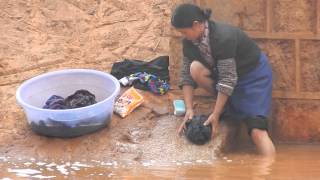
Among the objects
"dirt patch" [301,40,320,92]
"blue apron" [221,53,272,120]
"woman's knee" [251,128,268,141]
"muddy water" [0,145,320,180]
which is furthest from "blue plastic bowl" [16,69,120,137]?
"dirt patch" [301,40,320,92]

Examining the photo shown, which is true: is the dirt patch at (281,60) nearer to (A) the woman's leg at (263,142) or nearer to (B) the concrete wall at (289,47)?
(B) the concrete wall at (289,47)

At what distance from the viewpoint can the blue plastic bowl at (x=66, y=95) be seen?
5230mm

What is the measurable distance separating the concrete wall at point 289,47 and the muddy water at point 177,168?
453 millimetres

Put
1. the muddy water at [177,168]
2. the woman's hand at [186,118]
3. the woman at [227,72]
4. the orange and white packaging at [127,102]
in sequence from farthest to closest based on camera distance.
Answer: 1. the orange and white packaging at [127,102]
2. the woman's hand at [186,118]
3. the woman at [227,72]
4. the muddy water at [177,168]

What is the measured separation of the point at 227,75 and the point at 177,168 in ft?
2.53

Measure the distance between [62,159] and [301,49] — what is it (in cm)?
208

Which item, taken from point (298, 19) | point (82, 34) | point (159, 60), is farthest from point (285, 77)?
point (82, 34)

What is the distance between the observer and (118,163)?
16.7 feet

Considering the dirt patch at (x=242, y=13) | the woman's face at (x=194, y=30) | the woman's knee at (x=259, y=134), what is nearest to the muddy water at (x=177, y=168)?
the woman's knee at (x=259, y=134)

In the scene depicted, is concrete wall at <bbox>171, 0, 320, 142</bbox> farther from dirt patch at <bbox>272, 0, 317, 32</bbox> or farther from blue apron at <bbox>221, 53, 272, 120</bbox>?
blue apron at <bbox>221, 53, 272, 120</bbox>

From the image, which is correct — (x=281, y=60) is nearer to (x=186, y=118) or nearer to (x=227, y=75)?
(x=227, y=75)

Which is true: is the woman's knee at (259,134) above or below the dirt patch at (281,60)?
below

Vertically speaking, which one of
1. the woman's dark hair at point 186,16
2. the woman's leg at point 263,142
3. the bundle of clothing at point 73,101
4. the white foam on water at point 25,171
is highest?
the woman's dark hair at point 186,16

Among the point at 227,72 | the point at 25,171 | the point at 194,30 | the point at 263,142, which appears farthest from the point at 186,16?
the point at 25,171
